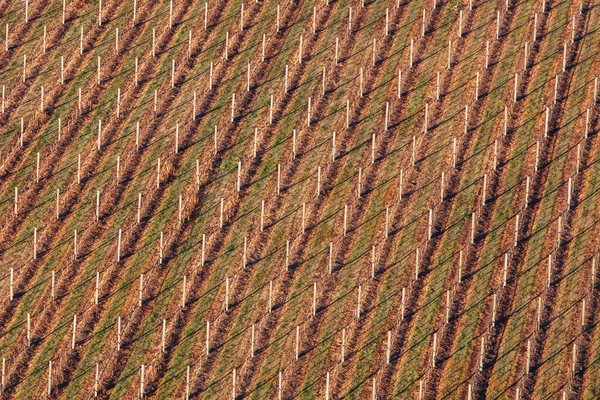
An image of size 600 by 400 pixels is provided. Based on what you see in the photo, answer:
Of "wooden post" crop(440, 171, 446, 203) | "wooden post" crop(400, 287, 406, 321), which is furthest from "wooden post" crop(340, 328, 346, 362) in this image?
"wooden post" crop(440, 171, 446, 203)

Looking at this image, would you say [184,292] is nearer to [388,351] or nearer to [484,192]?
[388,351]

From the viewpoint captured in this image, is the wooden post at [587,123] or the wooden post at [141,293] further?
the wooden post at [587,123]

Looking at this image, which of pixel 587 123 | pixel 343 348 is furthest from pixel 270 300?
pixel 587 123

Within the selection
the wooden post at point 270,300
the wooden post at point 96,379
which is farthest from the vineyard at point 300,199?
the wooden post at point 96,379

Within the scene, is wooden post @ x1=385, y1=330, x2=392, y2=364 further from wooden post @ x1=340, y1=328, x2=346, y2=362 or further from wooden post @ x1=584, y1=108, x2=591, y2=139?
wooden post @ x1=584, y1=108, x2=591, y2=139

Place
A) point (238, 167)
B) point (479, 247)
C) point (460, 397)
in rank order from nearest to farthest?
point (460, 397), point (479, 247), point (238, 167)

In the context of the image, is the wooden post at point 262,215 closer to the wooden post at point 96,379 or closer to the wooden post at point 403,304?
the wooden post at point 403,304

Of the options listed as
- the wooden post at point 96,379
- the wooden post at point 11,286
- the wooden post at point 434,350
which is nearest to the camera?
the wooden post at point 96,379

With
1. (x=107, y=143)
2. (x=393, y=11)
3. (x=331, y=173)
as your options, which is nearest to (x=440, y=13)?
(x=393, y=11)

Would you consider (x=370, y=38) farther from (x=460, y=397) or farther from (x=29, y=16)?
(x=460, y=397)
